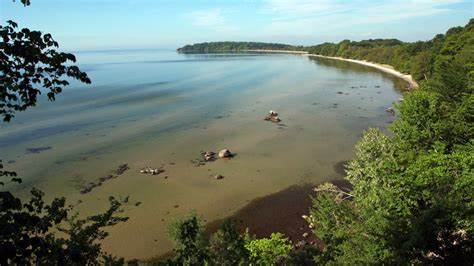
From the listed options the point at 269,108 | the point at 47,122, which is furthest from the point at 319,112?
the point at 47,122

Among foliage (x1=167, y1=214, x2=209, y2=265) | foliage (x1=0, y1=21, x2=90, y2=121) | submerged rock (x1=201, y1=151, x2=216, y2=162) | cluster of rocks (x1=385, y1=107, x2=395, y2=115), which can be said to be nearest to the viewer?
foliage (x1=0, y1=21, x2=90, y2=121)

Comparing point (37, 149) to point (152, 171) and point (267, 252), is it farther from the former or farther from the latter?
point (267, 252)

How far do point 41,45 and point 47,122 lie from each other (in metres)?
62.1

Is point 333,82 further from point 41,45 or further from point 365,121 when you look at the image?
point 41,45

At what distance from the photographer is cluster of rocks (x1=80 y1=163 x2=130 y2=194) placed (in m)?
34.7

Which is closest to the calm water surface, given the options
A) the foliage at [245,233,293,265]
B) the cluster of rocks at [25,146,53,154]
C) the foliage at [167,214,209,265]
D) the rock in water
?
the cluster of rocks at [25,146,53,154]

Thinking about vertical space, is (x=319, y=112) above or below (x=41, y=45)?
below

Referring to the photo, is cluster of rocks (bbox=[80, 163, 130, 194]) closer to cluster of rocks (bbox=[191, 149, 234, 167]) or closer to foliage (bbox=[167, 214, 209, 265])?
cluster of rocks (bbox=[191, 149, 234, 167])

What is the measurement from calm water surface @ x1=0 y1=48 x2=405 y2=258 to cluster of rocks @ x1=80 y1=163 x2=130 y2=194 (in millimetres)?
525

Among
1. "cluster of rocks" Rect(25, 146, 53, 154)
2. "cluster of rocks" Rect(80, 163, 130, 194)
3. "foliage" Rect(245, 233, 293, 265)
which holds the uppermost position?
"foliage" Rect(245, 233, 293, 265)

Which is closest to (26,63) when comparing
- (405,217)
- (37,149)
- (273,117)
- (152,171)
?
(405,217)

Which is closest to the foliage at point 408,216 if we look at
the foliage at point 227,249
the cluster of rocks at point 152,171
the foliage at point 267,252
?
the foliage at point 267,252

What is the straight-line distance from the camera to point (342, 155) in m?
42.4

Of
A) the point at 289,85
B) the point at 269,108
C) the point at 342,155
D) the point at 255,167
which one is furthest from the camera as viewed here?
the point at 289,85
